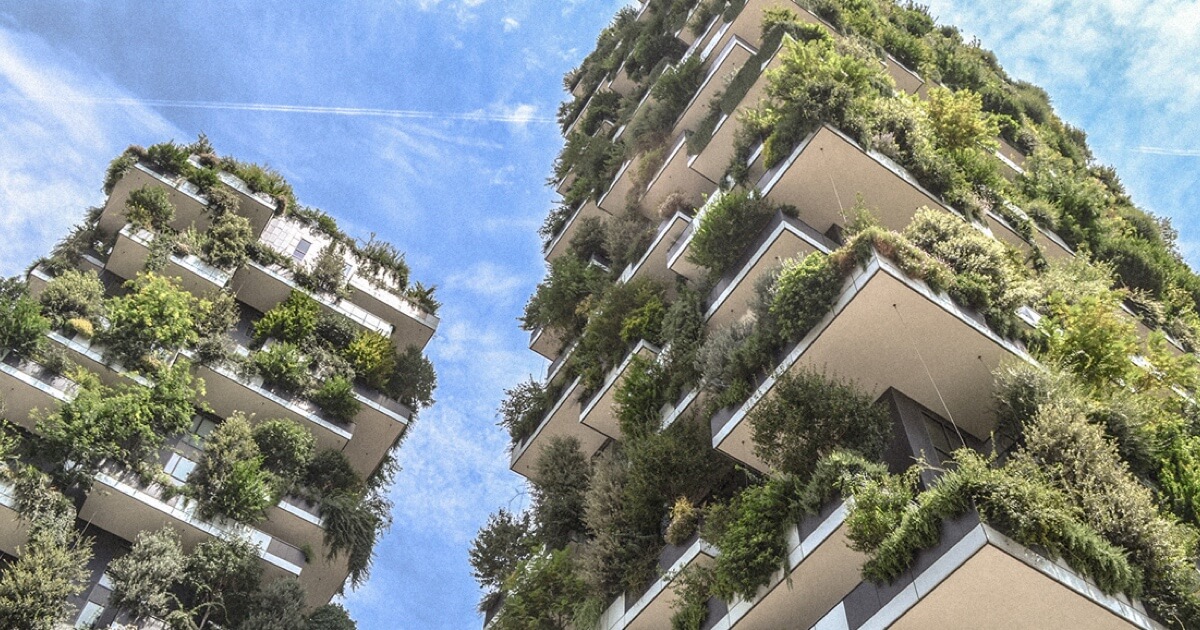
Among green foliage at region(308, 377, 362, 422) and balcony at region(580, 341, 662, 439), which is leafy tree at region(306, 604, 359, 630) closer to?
green foliage at region(308, 377, 362, 422)

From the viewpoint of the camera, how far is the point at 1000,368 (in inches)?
579

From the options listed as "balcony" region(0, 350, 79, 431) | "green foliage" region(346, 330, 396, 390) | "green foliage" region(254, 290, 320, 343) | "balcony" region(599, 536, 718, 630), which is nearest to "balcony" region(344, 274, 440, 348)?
"green foliage" region(346, 330, 396, 390)

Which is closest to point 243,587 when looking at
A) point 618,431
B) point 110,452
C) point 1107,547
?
point 110,452

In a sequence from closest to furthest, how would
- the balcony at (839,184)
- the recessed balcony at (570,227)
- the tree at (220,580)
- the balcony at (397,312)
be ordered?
the balcony at (839,184) < the tree at (220,580) < the recessed balcony at (570,227) < the balcony at (397,312)

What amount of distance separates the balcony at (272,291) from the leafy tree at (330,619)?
30.8 feet

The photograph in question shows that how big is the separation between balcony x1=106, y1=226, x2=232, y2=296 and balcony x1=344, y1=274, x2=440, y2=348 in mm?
4492

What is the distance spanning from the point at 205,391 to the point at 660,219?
13.1m

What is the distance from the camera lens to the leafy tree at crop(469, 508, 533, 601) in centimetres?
2030

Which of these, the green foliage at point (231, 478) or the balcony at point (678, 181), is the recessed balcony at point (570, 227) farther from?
the green foliage at point (231, 478)

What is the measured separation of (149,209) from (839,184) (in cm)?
2029

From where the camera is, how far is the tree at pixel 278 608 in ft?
67.5

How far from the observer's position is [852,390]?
48.0 ft

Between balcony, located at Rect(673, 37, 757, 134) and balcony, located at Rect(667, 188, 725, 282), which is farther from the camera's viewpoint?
balcony, located at Rect(673, 37, 757, 134)

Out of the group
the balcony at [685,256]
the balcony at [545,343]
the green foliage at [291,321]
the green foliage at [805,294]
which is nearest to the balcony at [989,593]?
the green foliage at [805,294]
